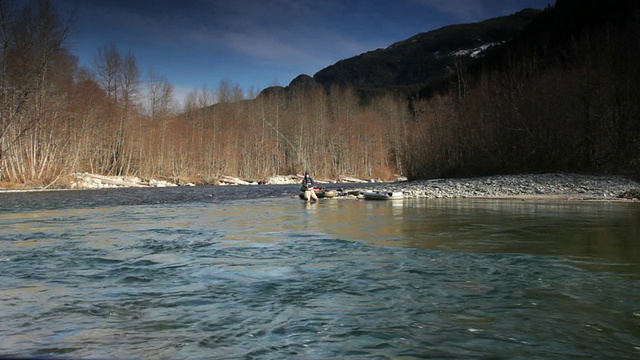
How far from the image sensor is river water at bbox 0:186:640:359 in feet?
13.9

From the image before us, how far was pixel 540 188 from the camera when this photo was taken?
86.2 feet

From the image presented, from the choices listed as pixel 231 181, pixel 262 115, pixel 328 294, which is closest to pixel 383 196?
pixel 328 294

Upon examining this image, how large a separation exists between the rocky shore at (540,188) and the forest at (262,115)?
4.05 meters

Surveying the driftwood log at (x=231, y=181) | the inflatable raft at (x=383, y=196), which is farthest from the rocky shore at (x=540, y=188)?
the driftwood log at (x=231, y=181)

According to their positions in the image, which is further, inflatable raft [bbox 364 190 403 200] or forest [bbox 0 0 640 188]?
forest [bbox 0 0 640 188]

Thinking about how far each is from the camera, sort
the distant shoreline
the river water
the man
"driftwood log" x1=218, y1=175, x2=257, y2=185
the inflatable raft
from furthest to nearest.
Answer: "driftwood log" x1=218, y1=175, x2=257, y2=185 → the inflatable raft → the man → the distant shoreline → the river water

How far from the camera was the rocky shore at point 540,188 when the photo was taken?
22.7 metres

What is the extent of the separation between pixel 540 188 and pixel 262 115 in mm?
55895

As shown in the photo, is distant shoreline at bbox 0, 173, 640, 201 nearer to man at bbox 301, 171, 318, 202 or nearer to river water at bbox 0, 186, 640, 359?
man at bbox 301, 171, 318, 202

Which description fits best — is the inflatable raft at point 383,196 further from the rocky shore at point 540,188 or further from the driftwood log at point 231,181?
the driftwood log at point 231,181

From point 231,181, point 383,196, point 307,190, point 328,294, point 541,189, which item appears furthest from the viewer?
point 231,181

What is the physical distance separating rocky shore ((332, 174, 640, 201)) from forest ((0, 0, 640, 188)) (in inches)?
159

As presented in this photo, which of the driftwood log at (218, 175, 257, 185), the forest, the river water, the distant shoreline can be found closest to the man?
the distant shoreline

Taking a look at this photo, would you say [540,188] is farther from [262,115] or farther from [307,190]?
[262,115]
